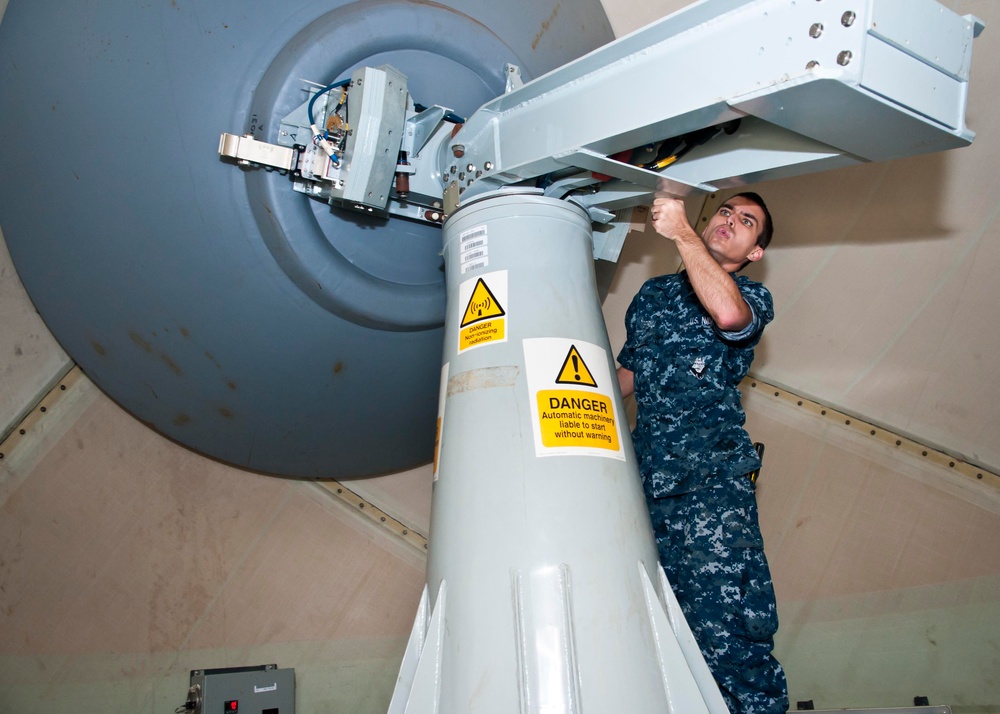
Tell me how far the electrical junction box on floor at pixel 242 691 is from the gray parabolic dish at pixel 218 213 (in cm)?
56

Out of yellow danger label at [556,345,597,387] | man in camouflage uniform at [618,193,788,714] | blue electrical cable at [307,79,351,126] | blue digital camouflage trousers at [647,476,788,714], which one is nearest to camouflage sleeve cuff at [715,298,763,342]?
man in camouflage uniform at [618,193,788,714]

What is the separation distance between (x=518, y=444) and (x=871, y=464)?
1317mm

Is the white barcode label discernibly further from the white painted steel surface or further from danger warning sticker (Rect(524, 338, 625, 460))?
danger warning sticker (Rect(524, 338, 625, 460))

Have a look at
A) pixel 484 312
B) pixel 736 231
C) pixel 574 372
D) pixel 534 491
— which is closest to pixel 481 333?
pixel 484 312

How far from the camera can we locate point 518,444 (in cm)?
119

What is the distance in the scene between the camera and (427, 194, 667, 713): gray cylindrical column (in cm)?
108

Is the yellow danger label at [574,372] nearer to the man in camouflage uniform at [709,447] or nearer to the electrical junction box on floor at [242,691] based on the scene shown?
the man in camouflage uniform at [709,447]

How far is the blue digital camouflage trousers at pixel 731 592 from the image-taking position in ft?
4.90

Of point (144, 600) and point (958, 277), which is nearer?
point (144, 600)

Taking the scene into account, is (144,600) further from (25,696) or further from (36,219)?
(36,219)

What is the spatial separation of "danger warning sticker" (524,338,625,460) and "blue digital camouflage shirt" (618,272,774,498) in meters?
0.39

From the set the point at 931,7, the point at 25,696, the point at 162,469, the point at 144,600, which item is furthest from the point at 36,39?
the point at 931,7

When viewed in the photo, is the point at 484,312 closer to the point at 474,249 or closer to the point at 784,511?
the point at 474,249

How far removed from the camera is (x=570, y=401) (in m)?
1.24
